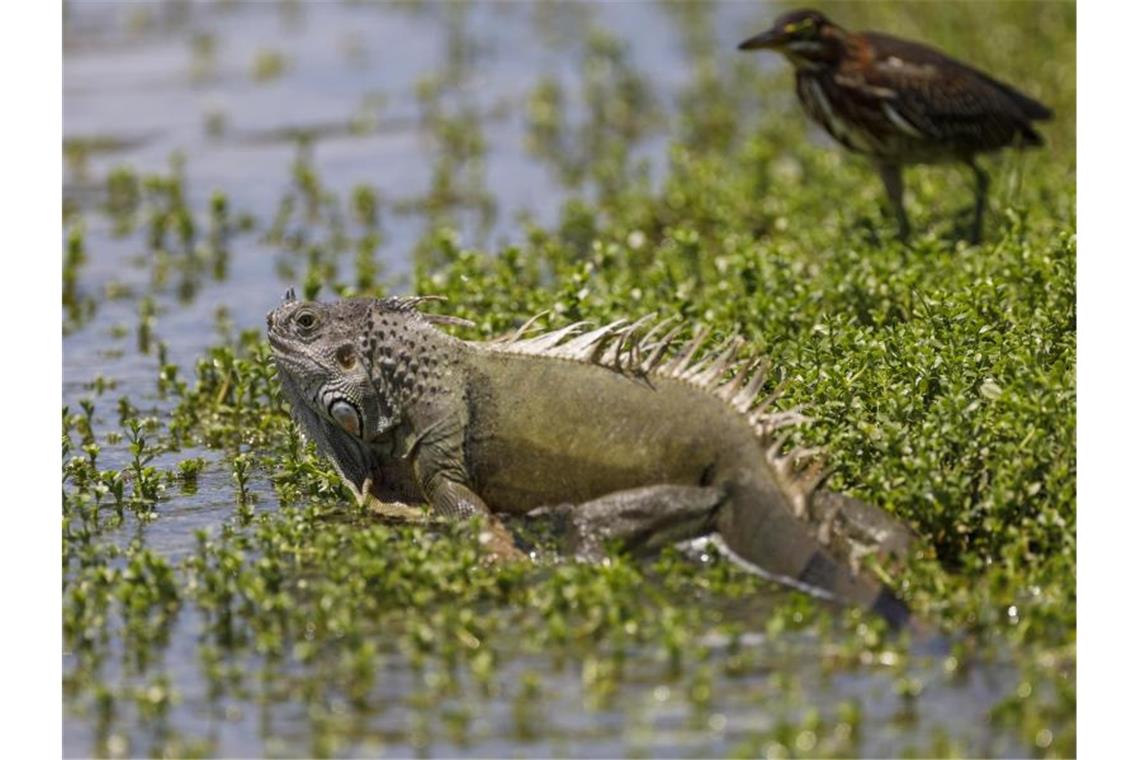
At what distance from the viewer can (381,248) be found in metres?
12.6

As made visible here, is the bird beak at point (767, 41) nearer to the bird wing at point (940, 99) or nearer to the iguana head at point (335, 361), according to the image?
the bird wing at point (940, 99)

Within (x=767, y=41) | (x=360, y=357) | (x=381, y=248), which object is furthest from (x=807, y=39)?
(x=360, y=357)

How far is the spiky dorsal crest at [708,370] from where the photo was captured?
685 centimetres

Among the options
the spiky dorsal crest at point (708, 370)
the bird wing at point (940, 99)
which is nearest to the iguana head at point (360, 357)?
the spiky dorsal crest at point (708, 370)

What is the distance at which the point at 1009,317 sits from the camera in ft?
27.3

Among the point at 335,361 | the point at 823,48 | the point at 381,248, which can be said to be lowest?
the point at 335,361

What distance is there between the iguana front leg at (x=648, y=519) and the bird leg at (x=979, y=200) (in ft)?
13.6

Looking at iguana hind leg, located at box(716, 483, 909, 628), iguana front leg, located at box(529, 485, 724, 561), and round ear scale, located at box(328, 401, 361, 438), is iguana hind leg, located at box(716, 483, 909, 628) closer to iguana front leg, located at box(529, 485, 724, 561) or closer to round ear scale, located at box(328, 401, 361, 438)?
iguana front leg, located at box(529, 485, 724, 561)

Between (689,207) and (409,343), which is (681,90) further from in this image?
(409,343)

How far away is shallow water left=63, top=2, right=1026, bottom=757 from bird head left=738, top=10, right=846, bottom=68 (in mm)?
2086

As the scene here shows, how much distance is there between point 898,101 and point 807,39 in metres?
0.62

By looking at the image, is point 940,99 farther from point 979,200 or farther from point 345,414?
point 345,414
